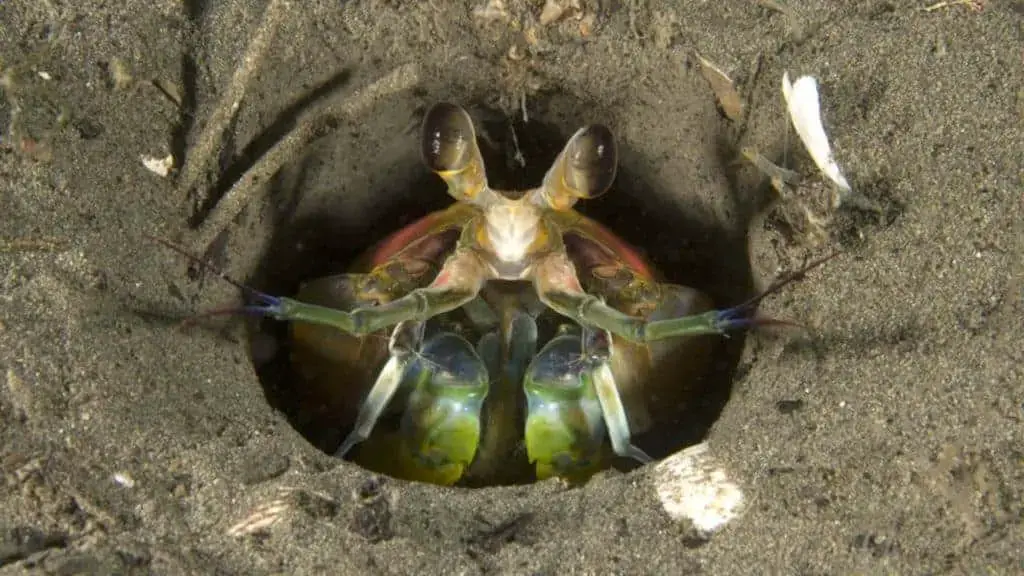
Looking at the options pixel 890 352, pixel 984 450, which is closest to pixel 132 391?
pixel 890 352

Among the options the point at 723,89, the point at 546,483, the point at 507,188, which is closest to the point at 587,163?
the point at 723,89

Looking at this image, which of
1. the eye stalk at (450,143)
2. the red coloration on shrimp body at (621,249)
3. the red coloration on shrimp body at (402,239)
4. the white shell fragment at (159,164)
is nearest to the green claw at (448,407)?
the red coloration on shrimp body at (402,239)

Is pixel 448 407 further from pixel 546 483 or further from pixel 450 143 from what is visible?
pixel 450 143

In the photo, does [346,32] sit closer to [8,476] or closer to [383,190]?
[383,190]

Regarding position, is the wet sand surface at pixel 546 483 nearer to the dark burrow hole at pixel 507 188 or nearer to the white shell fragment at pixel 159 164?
the white shell fragment at pixel 159 164

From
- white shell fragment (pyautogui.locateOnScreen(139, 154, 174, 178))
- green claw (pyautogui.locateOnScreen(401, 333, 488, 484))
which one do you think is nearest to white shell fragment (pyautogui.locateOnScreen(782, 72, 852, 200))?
green claw (pyautogui.locateOnScreen(401, 333, 488, 484))

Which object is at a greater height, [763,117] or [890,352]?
[763,117]
